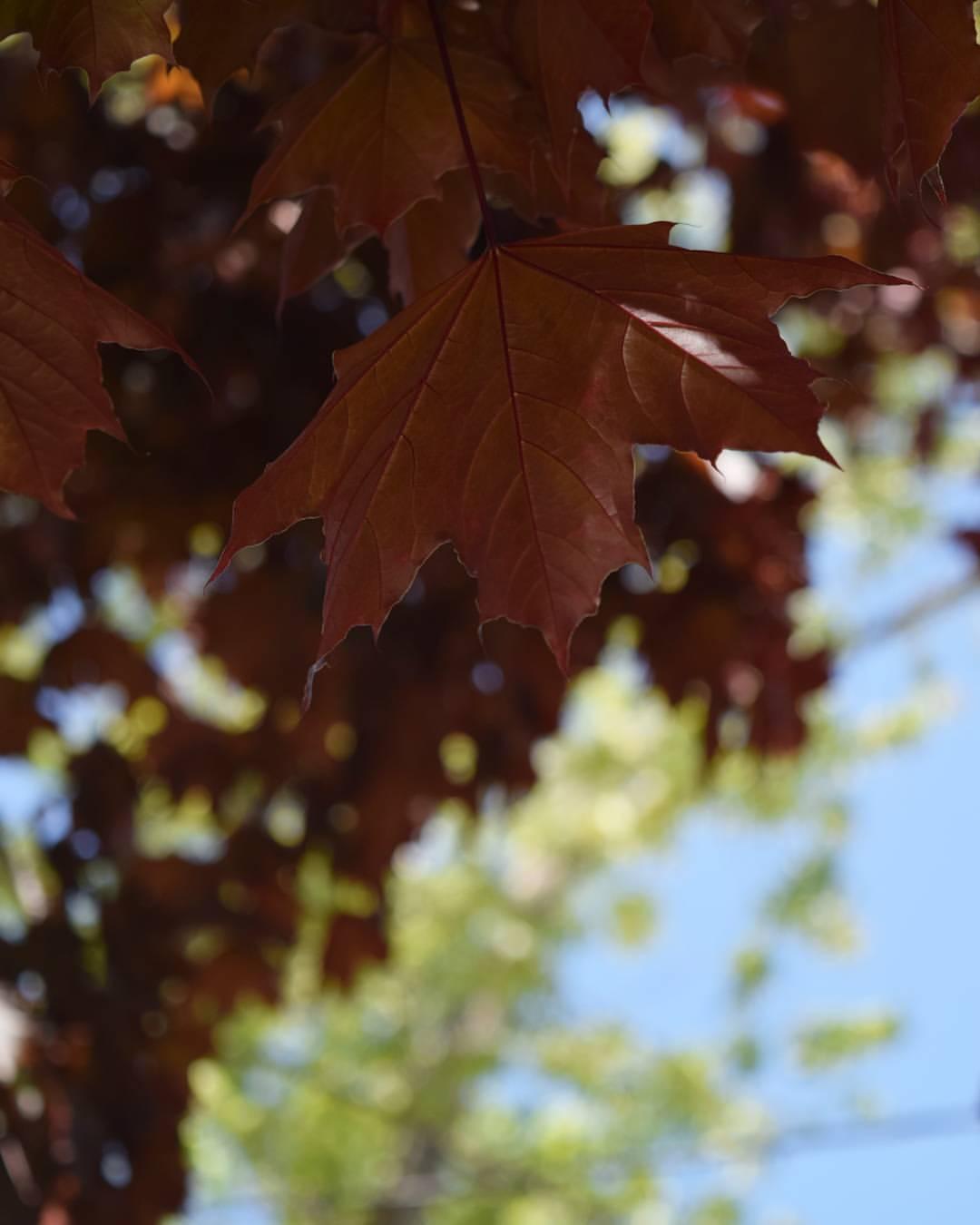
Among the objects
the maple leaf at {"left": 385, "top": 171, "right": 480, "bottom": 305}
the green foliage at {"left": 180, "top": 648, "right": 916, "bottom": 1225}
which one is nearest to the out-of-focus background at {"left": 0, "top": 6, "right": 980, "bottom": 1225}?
the maple leaf at {"left": 385, "top": 171, "right": 480, "bottom": 305}

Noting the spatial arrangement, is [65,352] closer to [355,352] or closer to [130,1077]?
[355,352]

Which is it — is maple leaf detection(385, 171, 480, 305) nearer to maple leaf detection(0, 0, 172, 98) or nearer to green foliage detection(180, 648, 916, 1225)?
maple leaf detection(0, 0, 172, 98)

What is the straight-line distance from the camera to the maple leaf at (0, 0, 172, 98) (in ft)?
3.06

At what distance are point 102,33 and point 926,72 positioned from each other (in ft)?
1.94

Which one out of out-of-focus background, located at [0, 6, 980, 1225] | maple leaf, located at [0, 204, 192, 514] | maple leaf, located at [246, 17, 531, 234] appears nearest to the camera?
maple leaf, located at [0, 204, 192, 514]

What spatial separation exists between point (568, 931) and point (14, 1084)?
31.2 feet

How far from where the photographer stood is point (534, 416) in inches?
37.8

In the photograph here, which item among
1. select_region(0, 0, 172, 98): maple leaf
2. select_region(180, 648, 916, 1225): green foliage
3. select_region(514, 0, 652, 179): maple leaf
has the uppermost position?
select_region(0, 0, 172, 98): maple leaf

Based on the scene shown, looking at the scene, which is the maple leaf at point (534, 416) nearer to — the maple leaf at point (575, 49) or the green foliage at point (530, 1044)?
the maple leaf at point (575, 49)

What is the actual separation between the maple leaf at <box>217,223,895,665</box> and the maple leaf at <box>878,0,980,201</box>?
0.50ft

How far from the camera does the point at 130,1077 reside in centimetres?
238

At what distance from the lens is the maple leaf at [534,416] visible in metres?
0.92

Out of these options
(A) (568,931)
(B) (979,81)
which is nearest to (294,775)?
(B) (979,81)

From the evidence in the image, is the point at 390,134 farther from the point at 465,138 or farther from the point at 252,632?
the point at 252,632
